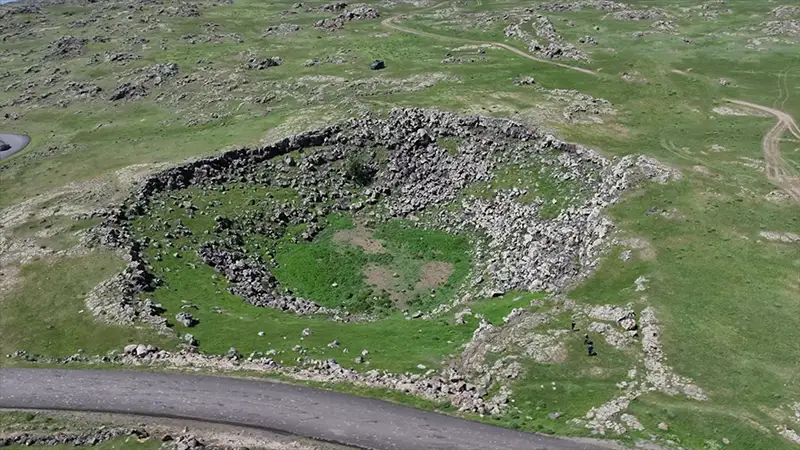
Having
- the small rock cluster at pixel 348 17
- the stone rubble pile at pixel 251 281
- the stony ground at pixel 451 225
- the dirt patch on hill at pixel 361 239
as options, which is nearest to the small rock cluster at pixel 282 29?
the small rock cluster at pixel 348 17

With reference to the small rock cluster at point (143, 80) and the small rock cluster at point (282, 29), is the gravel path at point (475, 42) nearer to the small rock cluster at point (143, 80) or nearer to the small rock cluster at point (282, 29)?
the small rock cluster at point (282, 29)

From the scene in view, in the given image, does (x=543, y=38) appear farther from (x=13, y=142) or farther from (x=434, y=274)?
(x=13, y=142)

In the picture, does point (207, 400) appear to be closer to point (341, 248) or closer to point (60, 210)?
point (341, 248)

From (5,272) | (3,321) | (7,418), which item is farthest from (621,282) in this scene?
(5,272)

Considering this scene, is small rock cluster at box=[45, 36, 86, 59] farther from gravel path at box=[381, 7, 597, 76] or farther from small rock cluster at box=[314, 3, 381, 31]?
gravel path at box=[381, 7, 597, 76]

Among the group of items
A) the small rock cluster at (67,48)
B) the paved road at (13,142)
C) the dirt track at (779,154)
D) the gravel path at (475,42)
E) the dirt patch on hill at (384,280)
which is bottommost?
the dirt patch on hill at (384,280)

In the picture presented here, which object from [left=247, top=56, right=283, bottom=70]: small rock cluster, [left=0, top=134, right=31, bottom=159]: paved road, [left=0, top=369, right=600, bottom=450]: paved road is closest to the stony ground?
[left=247, top=56, right=283, bottom=70]: small rock cluster

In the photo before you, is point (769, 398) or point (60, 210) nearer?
point (769, 398)
